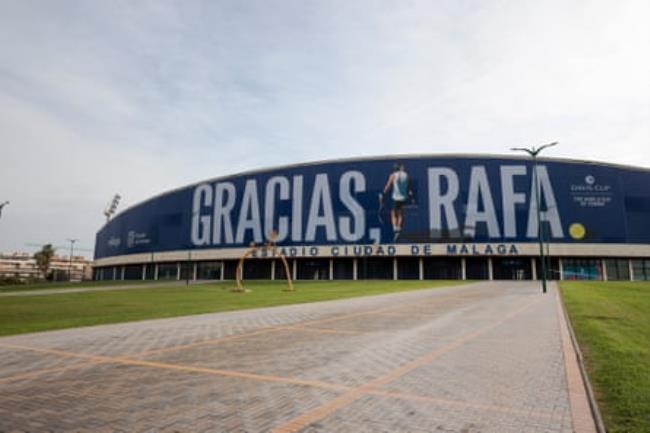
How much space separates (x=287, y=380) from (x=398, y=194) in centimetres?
5632

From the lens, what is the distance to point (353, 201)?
A: 63156 mm

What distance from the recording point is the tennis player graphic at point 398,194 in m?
60.7

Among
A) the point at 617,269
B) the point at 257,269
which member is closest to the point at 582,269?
the point at 617,269

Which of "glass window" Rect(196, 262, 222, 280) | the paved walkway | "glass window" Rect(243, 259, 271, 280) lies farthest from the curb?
"glass window" Rect(196, 262, 222, 280)

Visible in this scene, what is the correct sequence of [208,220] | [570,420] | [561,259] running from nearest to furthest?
[570,420]
[561,259]
[208,220]

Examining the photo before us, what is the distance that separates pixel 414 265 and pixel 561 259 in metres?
19.4

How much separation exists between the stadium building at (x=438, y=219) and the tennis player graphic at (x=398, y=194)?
0.47 ft

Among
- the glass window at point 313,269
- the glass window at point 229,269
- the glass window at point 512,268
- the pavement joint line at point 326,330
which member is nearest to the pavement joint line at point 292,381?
the pavement joint line at point 326,330

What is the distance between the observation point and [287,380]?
675cm

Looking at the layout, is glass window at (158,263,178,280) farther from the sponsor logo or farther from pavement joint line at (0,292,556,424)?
pavement joint line at (0,292,556,424)

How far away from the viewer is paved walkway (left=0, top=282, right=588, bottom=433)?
492 centimetres

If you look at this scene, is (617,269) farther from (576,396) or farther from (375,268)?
(576,396)

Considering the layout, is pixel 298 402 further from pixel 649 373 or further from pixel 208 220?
pixel 208 220

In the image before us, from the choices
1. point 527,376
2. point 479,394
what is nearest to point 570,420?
point 479,394
